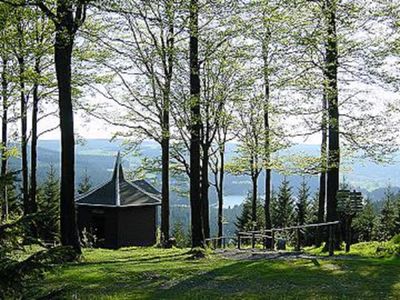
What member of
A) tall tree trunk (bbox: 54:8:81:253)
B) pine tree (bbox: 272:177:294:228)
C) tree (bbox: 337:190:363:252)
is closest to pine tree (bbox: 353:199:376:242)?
pine tree (bbox: 272:177:294:228)

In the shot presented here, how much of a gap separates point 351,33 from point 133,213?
60.5ft

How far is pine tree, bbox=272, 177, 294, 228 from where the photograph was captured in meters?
47.4

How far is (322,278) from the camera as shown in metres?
9.34

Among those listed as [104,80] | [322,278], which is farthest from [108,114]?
[322,278]

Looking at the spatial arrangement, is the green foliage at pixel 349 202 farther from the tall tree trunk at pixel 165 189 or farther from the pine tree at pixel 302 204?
the pine tree at pixel 302 204

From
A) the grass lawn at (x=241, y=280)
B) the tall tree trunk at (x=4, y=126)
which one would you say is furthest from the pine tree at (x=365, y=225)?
the grass lawn at (x=241, y=280)

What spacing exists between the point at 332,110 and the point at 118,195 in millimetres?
17099

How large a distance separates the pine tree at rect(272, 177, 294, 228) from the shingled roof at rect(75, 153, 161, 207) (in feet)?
56.8

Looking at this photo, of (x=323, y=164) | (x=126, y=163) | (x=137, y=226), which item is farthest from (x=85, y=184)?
(x=323, y=164)

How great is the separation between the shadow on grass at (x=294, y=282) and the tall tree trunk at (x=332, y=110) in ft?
20.3

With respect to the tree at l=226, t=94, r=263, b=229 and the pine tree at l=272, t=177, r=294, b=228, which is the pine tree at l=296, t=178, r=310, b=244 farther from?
the tree at l=226, t=94, r=263, b=229

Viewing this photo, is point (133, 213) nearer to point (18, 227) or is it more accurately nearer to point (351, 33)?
point (351, 33)

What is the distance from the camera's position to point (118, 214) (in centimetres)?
3005

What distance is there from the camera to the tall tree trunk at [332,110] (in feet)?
52.1
